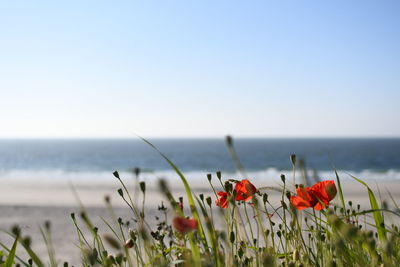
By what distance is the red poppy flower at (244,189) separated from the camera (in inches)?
52.0

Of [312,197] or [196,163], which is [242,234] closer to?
[312,197]

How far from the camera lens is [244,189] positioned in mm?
1386

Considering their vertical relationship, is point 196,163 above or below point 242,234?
above

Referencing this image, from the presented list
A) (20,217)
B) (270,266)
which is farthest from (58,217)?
(270,266)

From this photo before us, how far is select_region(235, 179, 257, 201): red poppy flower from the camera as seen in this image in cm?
132

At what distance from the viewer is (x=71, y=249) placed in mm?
5621

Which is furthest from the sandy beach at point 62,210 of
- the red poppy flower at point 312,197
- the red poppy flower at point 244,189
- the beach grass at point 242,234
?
the red poppy flower at point 312,197

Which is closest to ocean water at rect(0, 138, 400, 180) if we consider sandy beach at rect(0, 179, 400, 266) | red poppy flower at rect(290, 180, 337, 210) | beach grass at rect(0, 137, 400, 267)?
beach grass at rect(0, 137, 400, 267)

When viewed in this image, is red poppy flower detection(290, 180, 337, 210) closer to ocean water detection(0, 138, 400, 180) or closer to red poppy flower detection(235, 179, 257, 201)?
red poppy flower detection(235, 179, 257, 201)

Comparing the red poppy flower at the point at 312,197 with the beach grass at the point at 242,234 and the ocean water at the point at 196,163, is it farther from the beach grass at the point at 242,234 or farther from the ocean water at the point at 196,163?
the ocean water at the point at 196,163

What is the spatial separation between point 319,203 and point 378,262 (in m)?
0.24

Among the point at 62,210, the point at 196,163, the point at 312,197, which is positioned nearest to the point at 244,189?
the point at 312,197

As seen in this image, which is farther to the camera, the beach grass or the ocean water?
the ocean water

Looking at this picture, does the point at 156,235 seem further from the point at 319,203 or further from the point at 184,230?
the point at 184,230
